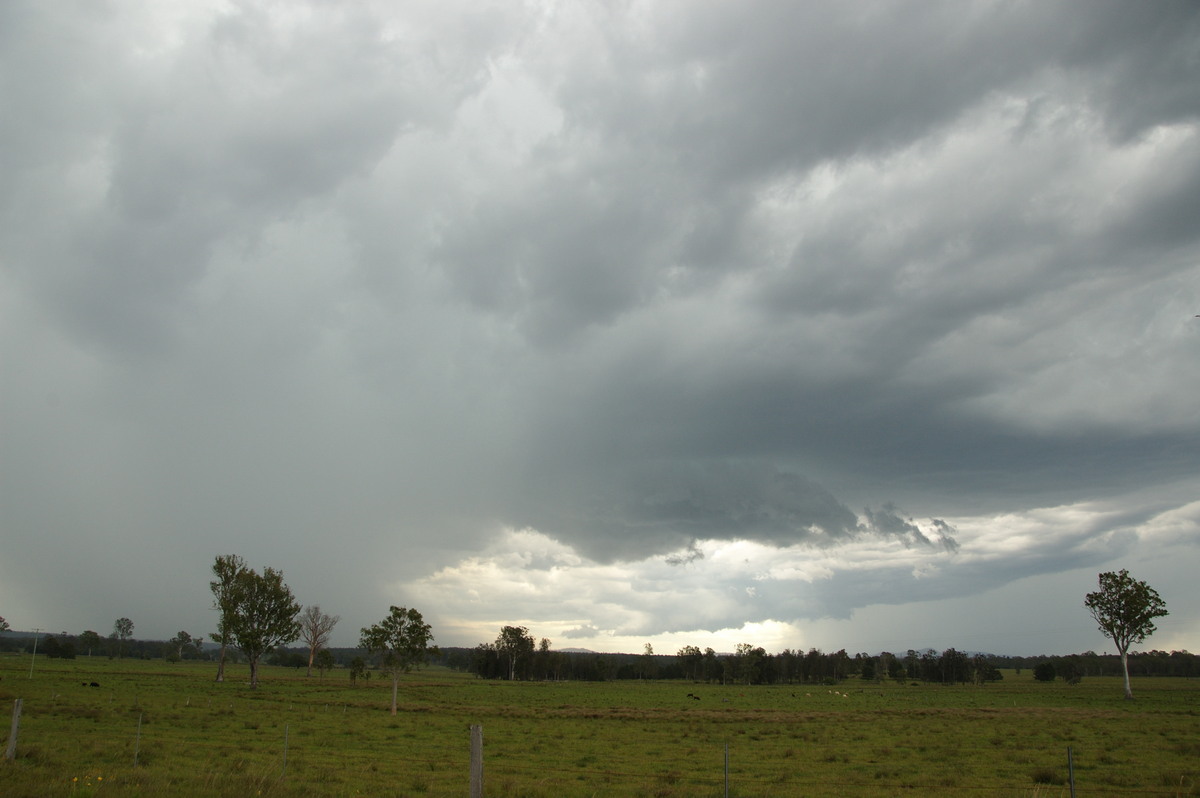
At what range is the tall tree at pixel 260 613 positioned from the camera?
99125mm

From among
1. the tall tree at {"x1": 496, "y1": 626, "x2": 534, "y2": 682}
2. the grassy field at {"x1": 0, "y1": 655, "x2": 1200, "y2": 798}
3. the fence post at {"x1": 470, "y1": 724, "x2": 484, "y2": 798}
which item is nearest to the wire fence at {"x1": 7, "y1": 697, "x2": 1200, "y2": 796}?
the grassy field at {"x1": 0, "y1": 655, "x2": 1200, "y2": 798}

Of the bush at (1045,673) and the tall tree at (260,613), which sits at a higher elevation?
the tall tree at (260,613)

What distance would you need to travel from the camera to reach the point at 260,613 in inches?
4028

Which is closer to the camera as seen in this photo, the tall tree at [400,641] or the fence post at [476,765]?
the fence post at [476,765]

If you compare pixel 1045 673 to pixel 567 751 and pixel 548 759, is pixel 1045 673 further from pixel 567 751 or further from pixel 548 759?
pixel 548 759

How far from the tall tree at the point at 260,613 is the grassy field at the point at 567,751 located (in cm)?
3723

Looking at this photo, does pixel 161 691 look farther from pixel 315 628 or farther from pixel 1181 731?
pixel 1181 731

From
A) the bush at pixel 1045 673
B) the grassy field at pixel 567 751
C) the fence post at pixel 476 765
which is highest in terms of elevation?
the fence post at pixel 476 765

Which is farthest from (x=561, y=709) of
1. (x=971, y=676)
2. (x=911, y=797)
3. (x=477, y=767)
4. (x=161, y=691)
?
(x=971, y=676)

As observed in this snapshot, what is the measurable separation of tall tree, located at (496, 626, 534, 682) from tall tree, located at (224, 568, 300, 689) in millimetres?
90020

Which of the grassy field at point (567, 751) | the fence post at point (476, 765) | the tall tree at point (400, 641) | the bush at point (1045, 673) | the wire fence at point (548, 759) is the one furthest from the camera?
the bush at point (1045, 673)

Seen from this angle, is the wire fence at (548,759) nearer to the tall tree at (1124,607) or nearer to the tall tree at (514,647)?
the tall tree at (1124,607)

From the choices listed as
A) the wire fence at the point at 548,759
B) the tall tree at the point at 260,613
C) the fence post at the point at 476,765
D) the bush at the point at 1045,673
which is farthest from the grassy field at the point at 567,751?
the bush at the point at 1045,673

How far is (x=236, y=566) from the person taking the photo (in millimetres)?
104625
